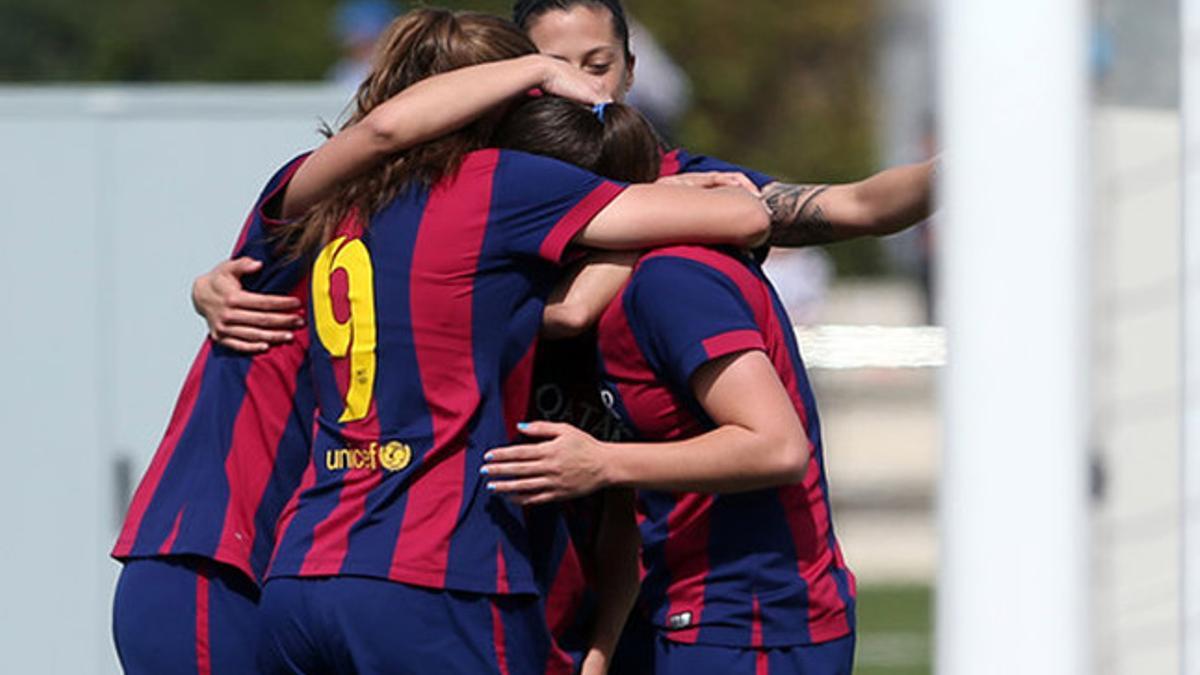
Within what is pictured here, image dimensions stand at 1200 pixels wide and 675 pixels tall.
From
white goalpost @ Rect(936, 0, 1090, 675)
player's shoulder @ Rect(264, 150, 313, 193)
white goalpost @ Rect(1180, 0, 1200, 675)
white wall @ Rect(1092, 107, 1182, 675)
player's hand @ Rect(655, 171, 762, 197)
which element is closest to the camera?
white goalpost @ Rect(936, 0, 1090, 675)

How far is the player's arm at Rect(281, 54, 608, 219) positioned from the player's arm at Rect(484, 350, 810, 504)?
46cm

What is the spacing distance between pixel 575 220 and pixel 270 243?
54 cm

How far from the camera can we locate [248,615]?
3354mm

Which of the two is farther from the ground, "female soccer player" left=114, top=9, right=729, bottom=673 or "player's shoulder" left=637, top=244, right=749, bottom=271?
"player's shoulder" left=637, top=244, right=749, bottom=271

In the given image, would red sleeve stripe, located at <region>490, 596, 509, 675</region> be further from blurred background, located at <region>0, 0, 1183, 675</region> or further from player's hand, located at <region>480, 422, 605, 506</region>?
blurred background, located at <region>0, 0, 1183, 675</region>

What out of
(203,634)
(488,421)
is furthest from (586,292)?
(203,634)

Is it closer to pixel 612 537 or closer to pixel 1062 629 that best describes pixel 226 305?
pixel 612 537

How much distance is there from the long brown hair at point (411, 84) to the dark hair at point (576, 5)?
0.94ft

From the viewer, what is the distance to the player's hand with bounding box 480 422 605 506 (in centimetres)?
303

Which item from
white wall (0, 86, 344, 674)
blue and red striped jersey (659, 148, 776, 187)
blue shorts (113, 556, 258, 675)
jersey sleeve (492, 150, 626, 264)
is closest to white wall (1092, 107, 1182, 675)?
blue and red striped jersey (659, 148, 776, 187)

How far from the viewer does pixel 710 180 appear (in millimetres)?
3441

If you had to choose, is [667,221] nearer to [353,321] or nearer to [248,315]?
[353,321]

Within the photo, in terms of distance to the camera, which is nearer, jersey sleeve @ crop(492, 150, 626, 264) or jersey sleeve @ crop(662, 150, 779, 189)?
jersey sleeve @ crop(492, 150, 626, 264)

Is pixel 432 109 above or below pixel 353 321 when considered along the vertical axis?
above
